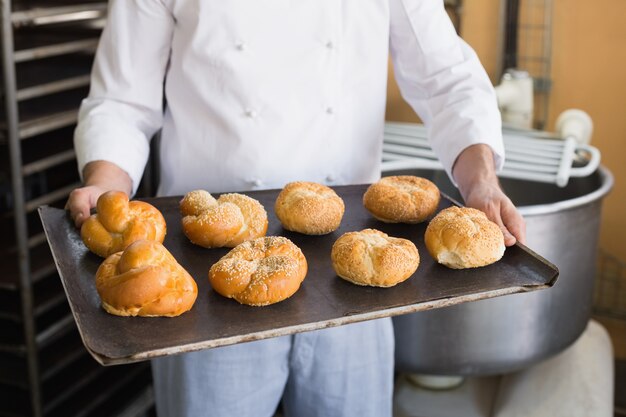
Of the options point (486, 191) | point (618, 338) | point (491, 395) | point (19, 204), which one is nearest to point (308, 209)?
point (486, 191)

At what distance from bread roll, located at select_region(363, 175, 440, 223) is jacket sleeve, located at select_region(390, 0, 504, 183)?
0.19 m

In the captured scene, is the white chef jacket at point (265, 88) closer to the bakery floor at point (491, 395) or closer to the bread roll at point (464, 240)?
the bread roll at point (464, 240)

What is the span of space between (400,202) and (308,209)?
193 mm

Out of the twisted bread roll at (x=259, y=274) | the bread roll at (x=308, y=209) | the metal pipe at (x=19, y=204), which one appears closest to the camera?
the twisted bread roll at (x=259, y=274)

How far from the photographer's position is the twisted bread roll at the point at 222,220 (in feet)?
4.57

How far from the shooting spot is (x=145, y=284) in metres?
1.16

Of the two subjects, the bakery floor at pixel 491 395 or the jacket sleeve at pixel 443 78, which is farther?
the bakery floor at pixel 491 395

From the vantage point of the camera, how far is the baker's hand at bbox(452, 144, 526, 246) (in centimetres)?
148

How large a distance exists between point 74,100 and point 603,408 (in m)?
1.81

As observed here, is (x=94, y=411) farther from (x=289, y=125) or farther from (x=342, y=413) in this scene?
(x=289, y=125)

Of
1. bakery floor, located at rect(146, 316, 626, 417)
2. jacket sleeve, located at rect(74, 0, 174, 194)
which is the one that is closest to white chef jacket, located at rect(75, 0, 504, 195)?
jacket sleeve, located at rect(74, 0, 174, 194)

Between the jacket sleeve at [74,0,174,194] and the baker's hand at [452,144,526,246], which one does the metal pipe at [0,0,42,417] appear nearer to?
the jacket sleeve at [74,0,174,194]

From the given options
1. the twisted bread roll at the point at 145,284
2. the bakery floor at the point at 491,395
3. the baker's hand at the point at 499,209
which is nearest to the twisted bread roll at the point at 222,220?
the twisted bread roll at the point at 145,284

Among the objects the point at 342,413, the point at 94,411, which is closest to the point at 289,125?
the point at 342,413
